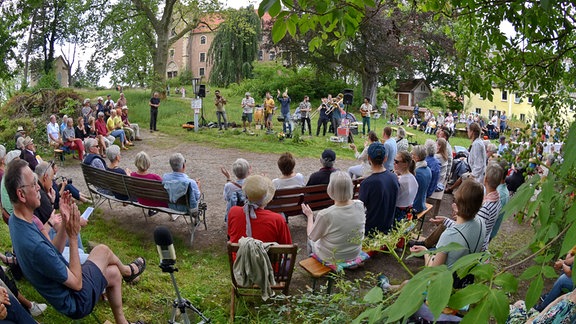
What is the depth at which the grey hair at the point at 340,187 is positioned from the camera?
462cm

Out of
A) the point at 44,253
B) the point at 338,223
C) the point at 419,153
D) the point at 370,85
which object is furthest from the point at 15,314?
the point at 370,85

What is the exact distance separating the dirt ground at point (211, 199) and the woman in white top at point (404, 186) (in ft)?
2.16

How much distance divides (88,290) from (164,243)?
930 mm

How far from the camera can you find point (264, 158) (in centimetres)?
1383

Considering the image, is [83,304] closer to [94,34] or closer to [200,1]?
[200,1]

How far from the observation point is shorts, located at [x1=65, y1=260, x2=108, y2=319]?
11.3 feet

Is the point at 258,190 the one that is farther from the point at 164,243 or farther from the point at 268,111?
the point at 268,111

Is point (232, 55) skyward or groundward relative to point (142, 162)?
skyward

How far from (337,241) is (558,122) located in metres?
2.28

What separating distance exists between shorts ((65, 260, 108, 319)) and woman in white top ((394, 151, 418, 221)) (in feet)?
12.4

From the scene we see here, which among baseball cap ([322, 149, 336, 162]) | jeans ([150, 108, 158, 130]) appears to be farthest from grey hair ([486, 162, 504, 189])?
jeans ([150, 108, 158, 130])

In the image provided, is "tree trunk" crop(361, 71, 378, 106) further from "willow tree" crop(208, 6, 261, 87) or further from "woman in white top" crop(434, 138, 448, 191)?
"woman in white top" crop(434, 138, 448, 191)

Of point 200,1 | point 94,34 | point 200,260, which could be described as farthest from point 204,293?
point 94,34

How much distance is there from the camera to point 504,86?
175 inches
